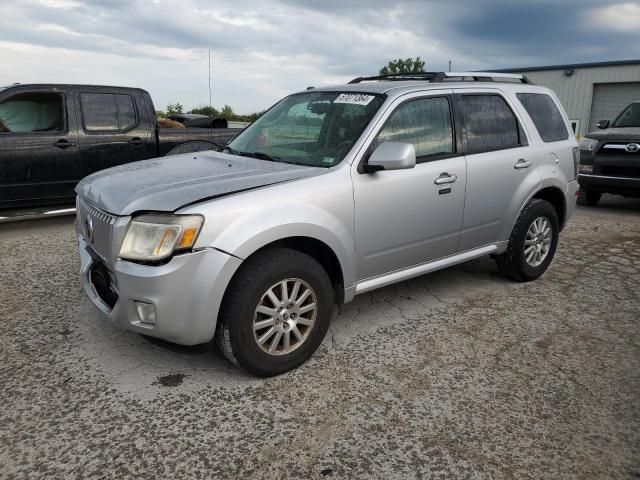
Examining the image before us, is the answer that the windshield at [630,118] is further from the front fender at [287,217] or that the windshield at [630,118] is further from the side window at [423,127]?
the front fender at [287,217]

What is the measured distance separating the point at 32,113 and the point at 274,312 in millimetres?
5373

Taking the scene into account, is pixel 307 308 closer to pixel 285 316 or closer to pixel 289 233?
pixel 285 316

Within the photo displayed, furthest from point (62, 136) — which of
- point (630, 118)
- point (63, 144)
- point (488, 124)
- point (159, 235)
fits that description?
point (630, 118)

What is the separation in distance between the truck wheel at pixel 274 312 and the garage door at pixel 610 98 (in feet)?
77.7

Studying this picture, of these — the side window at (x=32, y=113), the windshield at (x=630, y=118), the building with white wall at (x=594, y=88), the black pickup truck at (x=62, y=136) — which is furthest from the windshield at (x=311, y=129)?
the building with white wall at (x=594, y=88)

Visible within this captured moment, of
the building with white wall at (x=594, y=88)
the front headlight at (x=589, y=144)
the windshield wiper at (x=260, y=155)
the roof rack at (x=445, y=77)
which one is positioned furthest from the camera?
the building with white wall at (x=594, y=88)

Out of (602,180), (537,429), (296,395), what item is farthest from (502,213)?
(602,180)

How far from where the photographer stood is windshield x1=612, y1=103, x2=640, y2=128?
926cm

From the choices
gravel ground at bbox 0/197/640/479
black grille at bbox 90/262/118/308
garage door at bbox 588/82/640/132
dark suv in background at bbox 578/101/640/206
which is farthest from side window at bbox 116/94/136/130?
garage door at bbox 588/82/640/132

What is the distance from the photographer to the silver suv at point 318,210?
109 inches

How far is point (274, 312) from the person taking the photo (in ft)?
9.91

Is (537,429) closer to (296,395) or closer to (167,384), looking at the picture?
(296,395)

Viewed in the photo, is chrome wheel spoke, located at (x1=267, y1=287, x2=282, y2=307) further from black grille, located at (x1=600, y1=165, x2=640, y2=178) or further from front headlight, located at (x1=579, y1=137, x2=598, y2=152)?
front headlight, located at (x1=579, y1=137, x2=598, y2=152)

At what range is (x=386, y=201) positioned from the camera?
3506 mm
